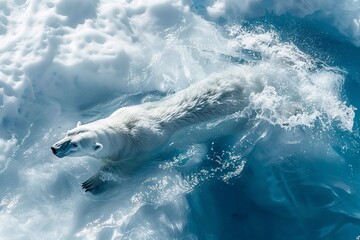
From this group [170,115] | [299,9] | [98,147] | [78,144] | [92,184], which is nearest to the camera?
[78,144]

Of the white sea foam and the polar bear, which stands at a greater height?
the white sea foam

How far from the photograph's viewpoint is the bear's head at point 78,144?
5121 mm

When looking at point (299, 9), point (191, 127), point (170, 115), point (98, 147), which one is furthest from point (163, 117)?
point (299, 9)

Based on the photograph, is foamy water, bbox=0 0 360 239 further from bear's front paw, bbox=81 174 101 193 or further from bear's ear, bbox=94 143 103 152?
bear's ear, bbox=94 143 103 152

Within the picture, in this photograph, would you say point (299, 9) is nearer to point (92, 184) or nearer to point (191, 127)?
point (191, 127)

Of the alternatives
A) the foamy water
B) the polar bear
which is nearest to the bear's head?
the polar bear

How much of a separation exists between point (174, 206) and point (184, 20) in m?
3.95

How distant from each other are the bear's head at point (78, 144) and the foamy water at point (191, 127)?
2.64ft

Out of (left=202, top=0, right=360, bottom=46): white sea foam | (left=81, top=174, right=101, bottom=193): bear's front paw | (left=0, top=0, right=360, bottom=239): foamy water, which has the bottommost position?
(left=81, top=174, right=101, bottom=193): bear's front paw

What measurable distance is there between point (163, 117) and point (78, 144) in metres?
1.45

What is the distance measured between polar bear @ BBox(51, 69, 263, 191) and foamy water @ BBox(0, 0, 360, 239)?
18cm

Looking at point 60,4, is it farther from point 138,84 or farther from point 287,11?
point 287,11

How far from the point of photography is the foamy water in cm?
570

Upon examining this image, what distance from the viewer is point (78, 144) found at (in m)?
5.27
